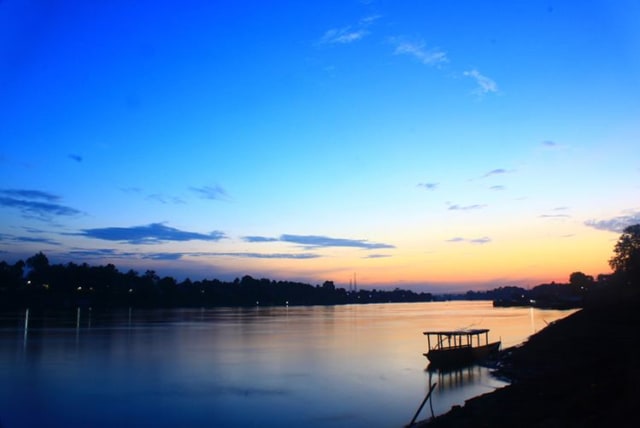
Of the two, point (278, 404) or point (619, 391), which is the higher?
point (619, 391)

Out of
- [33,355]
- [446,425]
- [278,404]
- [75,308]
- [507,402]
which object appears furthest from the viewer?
[75,308]

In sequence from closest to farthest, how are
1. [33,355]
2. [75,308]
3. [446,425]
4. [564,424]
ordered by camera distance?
[564,424]
[446,425]
[33,355]
[75,308]

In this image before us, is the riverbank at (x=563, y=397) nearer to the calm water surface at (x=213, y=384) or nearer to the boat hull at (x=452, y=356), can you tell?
the boat hull at (x=452, y=356)

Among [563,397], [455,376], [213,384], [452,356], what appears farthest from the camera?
[452,356]

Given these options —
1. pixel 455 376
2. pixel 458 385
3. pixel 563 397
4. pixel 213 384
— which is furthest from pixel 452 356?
pixel 563 397

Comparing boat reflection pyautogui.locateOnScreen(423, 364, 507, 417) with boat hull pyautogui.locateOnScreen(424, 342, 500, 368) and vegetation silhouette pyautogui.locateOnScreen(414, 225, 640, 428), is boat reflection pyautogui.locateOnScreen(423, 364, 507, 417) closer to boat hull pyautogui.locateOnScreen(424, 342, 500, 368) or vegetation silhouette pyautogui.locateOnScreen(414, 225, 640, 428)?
boat hull pyautogui.locateOnScreen(424, 342, 500, 368)

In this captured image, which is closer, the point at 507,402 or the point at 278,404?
the point at 507,402

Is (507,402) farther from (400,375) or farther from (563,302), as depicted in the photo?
(563,302)

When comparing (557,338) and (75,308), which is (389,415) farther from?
(75,308)

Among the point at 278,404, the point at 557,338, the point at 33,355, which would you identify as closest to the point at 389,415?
the point at 278,404

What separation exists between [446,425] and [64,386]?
1071 inches

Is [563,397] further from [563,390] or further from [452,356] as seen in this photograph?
[452,356]

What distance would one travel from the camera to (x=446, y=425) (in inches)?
789

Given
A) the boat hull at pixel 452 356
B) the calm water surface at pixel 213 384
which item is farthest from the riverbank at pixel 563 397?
the calm water surface at pixel 213 384
